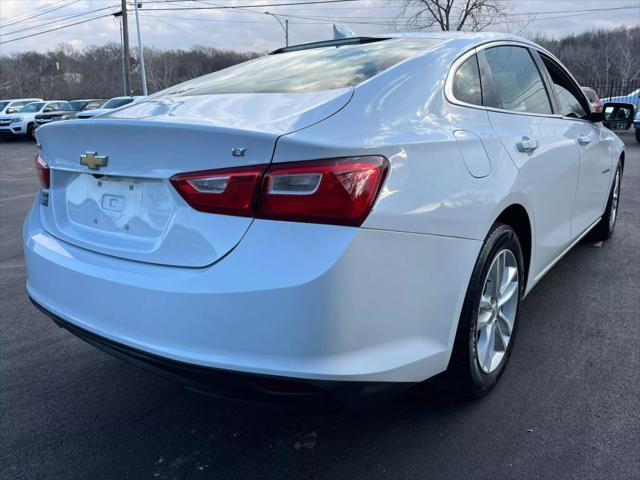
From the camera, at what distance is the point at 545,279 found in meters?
4.25

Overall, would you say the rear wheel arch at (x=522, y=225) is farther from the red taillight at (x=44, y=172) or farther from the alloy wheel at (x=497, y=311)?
the red taillight at (x=44, y=172)

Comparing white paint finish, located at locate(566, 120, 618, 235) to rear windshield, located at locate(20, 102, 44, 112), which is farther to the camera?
rear windshield, located at locate(20, 102, 44, 112)

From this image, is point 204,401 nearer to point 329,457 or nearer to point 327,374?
point 329,457

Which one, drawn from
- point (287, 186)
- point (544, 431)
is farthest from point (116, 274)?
point (544, 431)

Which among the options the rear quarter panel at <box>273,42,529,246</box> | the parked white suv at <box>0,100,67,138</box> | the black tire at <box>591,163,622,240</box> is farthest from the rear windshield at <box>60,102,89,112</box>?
the rear quarter panel at <box>273,42,529,246</box>

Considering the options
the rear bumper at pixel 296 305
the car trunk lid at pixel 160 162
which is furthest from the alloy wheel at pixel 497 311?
the car trunk lid at pixel 160 162

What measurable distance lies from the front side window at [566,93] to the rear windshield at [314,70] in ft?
4.19

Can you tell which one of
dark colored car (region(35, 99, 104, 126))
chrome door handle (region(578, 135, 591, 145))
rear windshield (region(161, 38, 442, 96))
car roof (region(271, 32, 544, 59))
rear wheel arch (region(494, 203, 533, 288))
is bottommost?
dark colored car (region(35, 99, 104, 126))

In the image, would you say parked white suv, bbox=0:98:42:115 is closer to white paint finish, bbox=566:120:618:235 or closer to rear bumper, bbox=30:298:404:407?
white paint finish, bbox=566:120:618:235

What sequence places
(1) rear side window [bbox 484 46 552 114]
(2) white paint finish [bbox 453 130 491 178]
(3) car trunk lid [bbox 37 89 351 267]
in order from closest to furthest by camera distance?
(3) car trunk lid [bbox 37 89 351 267] < (2) white paint finish [bbox 453 130 491 178] < (1) rear side window [bbox 484 46 552 114]

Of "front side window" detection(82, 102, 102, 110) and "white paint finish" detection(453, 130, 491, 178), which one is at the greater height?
"white paint finish" detection(453, 130, 491, 178)

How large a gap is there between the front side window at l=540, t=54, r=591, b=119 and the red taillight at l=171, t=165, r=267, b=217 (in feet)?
8.07

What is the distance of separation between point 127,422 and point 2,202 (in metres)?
7.01

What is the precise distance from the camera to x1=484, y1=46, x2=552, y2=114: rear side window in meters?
2.83
